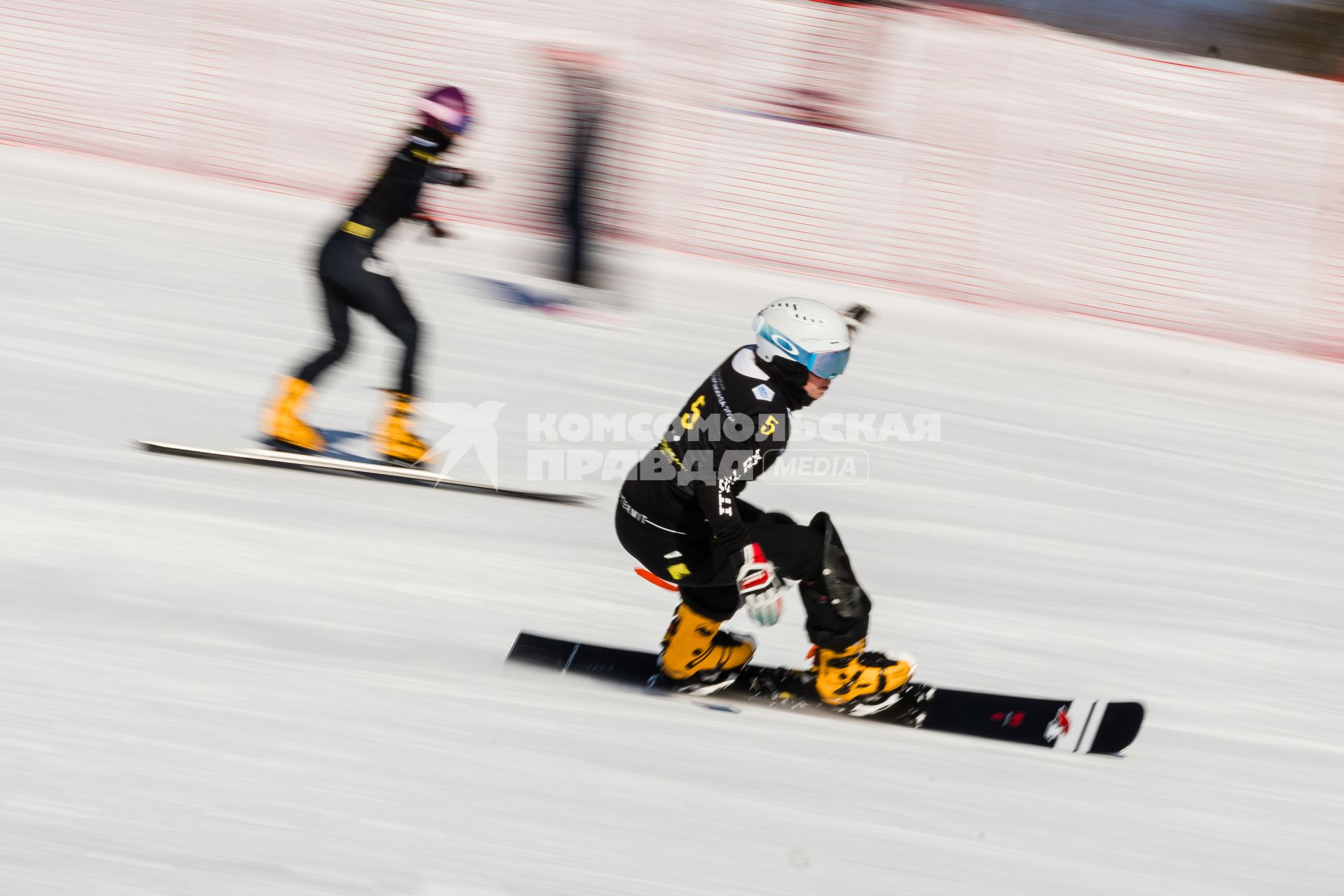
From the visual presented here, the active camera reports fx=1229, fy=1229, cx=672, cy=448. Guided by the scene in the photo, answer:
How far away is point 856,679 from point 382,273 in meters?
3.14

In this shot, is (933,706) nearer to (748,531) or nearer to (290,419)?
(748,531)

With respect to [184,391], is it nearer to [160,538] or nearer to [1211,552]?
[160,538]

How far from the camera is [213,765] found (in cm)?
356

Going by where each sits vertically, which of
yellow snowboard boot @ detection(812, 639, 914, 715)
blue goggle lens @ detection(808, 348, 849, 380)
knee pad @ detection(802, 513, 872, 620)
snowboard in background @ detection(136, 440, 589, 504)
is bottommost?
snowboard in background @ detection(136, 440, 589, 504)

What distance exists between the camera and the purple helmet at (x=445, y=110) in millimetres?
5957

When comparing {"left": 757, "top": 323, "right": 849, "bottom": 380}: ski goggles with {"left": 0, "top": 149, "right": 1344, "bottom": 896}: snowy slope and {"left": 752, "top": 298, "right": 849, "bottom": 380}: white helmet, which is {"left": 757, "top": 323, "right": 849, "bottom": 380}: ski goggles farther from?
{"left": 0, "top": 149, "right": 1344, "bottom": 896}: snowy slope

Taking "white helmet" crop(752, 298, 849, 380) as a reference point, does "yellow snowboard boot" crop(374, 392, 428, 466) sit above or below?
below

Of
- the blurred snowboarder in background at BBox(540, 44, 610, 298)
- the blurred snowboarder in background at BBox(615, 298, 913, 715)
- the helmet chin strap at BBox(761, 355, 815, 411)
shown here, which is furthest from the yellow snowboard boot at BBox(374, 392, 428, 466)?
the blurred snowboarder in background at BBox(540, 44, 610, 298)

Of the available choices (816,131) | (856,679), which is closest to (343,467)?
(856,679)

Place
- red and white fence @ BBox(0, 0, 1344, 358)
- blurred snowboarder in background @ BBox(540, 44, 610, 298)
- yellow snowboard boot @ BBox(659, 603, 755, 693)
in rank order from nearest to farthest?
1. yellow snowboard boot @ BBox(659, 603, 755, 693)
2. blurred snowboarder in background @ BBox(540, 44, 610, 298)
3. red and white fence @ BBox(0, 0, 1344, 358)

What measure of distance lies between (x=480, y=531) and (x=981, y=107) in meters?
8.41

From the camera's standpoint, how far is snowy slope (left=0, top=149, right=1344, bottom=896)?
3.44 m

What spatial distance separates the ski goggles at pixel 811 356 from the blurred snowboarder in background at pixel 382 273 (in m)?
2.56

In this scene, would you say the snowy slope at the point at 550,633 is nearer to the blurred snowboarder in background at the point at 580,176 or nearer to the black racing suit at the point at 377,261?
the black racing suit at the point at 377,261
